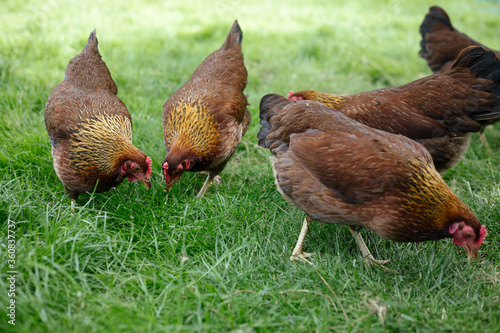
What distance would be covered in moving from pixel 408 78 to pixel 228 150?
4.23 metres

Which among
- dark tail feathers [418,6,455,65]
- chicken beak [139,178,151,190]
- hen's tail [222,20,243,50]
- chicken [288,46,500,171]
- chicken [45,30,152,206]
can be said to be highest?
dark tail feathers [418,6,455,65]

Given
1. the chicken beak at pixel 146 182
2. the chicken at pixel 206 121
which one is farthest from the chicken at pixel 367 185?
the chicken beak at pixel 146 182

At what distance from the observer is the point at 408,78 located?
656 centimetres

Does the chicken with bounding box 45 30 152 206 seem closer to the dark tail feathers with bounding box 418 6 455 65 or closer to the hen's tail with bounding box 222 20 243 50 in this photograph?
the hen's tail with bounding box 222 20 243 50

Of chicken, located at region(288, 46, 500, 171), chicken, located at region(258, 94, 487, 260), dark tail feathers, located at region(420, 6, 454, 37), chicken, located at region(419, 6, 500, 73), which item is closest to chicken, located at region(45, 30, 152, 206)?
chicken, located at region(258, 94, 487, 260)

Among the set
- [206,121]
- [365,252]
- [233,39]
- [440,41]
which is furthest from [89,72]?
[440,41]

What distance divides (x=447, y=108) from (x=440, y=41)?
233 centimetres

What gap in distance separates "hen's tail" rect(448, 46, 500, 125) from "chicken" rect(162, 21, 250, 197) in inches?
89.2

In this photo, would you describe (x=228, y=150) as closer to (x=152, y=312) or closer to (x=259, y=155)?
(x=259, y=155)

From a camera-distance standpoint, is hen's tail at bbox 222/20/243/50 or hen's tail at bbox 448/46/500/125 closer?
hen's tail at bbox 448/46/500/125

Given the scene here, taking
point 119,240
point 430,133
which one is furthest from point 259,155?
point 119,240

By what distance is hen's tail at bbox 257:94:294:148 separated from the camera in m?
3.51

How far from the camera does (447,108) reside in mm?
3566

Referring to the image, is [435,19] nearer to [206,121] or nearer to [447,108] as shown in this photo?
[447,108]
